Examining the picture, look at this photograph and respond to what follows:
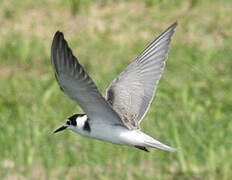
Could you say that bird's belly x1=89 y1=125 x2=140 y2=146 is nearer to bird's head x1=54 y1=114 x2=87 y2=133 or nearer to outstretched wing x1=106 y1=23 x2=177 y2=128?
bird's head x1=54 y1=114 x2=87 y2=133

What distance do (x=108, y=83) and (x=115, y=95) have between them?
11.1ft

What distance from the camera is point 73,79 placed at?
5059 mm

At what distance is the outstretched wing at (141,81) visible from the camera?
614 cm

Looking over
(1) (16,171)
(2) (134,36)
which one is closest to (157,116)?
(1) (16,171)

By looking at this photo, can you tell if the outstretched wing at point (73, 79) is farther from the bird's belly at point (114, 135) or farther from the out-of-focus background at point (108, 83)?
the out-of-focus background at point (108, 83)

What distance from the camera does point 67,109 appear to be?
916 cm

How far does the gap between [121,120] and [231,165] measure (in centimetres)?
269

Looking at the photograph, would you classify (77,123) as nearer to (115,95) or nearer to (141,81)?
(115,95)

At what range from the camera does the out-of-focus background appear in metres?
8.01

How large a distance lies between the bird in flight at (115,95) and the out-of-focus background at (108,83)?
1.71 meters

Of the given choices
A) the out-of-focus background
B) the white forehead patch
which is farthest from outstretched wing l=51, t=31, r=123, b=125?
the out-of-focus background

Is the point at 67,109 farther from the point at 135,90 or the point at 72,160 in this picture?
the point at 135,90

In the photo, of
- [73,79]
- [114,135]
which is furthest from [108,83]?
[73,79]

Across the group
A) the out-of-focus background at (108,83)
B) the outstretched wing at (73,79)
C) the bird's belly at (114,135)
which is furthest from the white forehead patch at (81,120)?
the out-of-focus background at (108,83)
